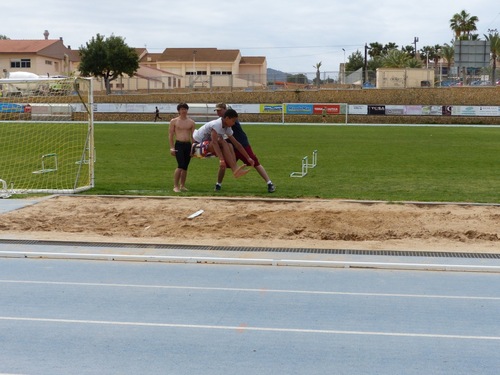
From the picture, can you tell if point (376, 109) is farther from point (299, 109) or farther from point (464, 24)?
point (464, 24)

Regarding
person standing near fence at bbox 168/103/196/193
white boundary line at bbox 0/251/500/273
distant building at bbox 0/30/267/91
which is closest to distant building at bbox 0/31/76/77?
distant building at bbox 0/30/267/91

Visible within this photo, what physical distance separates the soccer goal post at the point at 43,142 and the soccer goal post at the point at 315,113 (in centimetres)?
2378

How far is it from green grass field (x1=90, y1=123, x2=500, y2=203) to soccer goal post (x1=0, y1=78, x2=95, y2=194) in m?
0.76

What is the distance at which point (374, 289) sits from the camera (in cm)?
814

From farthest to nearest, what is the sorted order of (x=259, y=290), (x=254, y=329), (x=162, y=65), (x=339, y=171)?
(x=162, y=65), (x=339, y=171), (x=259, y=290), (x=254, y=329)

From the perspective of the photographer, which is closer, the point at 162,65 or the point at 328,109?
the point at 328,109

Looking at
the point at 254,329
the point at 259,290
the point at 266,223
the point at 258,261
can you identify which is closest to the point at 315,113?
the point at 266,223

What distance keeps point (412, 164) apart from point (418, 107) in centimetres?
3911

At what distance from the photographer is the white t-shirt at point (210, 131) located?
14.9 meters

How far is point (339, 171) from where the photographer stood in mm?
20422

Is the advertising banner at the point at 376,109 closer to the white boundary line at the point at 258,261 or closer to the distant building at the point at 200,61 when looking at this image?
the distant building at the point at 200,61

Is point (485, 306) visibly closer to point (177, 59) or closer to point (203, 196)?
point (203, 196)

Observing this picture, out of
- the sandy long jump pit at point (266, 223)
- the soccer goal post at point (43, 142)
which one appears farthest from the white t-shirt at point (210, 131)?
the soccer goal post at point (43, 142)

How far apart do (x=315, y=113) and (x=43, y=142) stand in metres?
33.9
